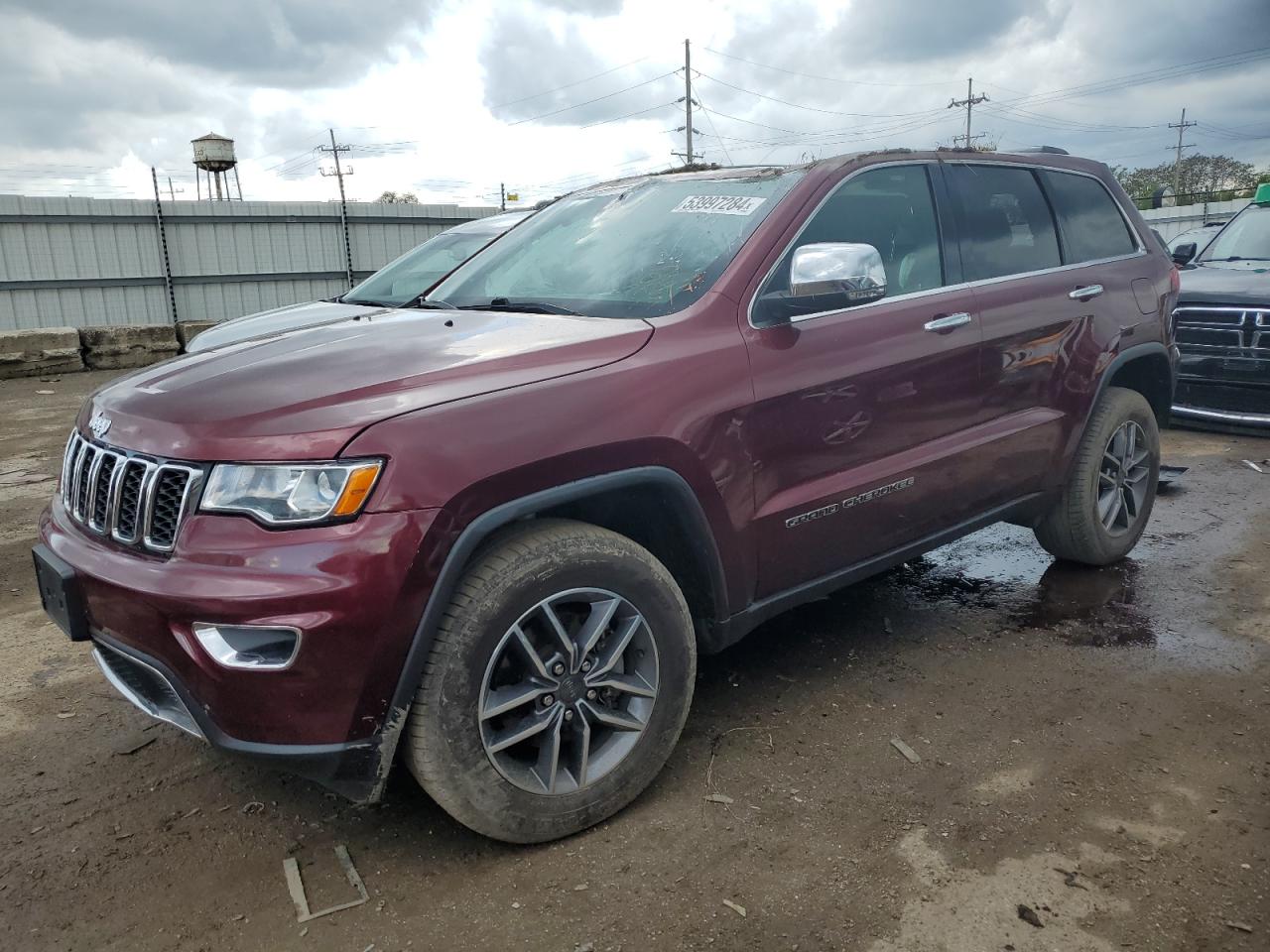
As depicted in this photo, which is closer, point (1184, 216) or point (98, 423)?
point (98, 423)

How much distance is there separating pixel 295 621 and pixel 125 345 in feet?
42.1

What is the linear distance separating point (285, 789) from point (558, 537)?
4.11ft

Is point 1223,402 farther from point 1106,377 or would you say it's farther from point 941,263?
point 941,263

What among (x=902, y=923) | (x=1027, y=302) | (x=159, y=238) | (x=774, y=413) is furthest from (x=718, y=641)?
(x=159, y=238)

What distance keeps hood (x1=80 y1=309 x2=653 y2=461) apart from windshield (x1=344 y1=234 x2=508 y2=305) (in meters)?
4.43

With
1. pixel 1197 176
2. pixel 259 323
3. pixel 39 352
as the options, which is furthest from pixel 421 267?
pixel 1197 176

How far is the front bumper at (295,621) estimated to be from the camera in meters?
2.10

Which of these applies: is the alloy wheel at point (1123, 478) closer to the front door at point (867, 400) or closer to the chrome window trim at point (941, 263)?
the chrome window trim at point (941, 263)

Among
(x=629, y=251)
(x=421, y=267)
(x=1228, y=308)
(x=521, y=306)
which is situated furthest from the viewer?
(x=421, y=267)

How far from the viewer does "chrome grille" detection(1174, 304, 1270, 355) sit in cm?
705

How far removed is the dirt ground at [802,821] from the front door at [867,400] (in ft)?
1.85

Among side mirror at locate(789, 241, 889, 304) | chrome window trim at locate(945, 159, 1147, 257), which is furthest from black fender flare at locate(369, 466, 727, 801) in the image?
chrome window trim at locate(945, 159, 1147, 257)

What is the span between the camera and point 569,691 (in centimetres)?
251

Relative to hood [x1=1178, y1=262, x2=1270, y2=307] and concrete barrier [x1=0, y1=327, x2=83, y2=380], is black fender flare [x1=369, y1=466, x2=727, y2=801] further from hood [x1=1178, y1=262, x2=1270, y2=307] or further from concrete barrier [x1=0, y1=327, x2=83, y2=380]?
concrete barrier [x1=0, y1=327, x2=83, y2=380]
